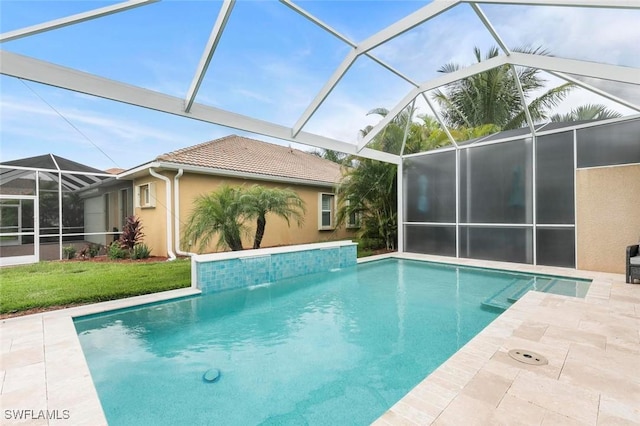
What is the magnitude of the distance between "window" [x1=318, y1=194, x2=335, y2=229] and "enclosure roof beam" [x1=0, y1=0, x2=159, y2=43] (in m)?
12.3

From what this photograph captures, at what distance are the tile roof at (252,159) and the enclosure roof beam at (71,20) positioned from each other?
6474 millimetres

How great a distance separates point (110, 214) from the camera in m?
15.4

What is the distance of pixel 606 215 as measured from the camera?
8.66 meters

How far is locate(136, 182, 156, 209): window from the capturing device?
12.0 metres

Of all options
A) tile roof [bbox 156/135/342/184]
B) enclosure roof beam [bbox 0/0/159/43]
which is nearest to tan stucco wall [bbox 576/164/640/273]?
tile roof [bbox 156/135/342/184]

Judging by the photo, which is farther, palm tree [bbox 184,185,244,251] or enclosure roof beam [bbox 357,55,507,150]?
palm tree [bbox 184,185,244,251]

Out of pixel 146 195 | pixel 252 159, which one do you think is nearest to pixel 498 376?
pixel 146 195

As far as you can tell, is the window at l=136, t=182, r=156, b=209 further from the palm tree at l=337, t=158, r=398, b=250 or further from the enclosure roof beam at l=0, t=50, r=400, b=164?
the palm tree at l=337, t=158, r=398, b=250

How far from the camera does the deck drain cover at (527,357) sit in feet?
11.6

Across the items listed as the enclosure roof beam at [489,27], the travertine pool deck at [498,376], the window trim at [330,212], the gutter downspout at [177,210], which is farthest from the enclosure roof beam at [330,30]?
the window trim at [330,212]

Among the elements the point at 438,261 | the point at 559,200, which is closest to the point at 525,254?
the point at 559,200

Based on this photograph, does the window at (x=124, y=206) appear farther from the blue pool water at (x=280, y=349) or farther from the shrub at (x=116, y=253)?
the blue pool water at (x=280, y=349)

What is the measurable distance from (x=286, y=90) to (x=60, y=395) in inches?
295

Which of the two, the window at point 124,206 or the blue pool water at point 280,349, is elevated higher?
the window at point 124,206
